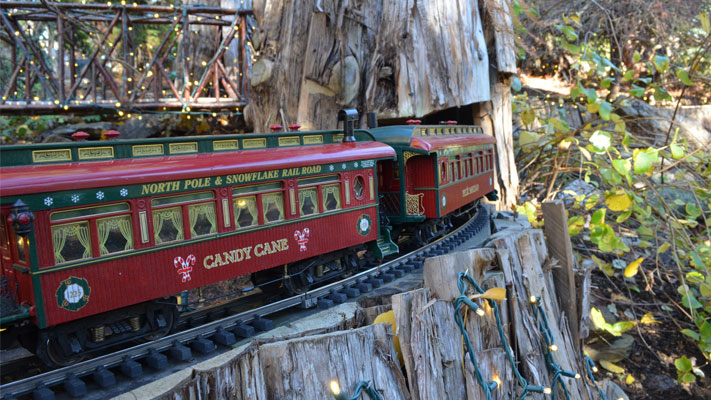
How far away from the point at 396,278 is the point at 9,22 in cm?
1035

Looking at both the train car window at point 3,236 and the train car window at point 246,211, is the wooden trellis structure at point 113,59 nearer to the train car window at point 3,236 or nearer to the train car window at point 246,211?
the train car window at point 246,211

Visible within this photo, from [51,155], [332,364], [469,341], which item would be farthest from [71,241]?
[469,341]

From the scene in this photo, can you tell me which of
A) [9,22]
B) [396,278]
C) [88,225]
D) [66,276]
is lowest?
[396,278]

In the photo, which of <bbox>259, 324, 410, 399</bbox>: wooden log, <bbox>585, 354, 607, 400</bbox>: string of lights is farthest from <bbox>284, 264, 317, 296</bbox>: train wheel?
<bbox>585, 354, 607, 400</bbox>: string of lights

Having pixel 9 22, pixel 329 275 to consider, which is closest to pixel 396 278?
pixel 329 275

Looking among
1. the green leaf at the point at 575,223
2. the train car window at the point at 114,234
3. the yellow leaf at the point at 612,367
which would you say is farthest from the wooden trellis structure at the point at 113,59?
the yellow leaf at the point at 612,367

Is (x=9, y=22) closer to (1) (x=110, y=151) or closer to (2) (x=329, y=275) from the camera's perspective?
(1) (x=110, y=151)

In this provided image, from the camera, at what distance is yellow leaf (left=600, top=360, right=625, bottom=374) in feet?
33.9

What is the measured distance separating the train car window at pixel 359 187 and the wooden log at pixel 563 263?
2.70 metres

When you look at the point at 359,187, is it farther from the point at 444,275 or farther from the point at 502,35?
the point at 502,35

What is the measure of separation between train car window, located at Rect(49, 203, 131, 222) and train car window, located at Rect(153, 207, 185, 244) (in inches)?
13.7

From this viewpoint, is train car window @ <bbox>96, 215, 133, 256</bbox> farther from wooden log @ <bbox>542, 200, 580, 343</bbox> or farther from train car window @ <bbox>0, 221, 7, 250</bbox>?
wooden log @ <bbox>542, 200, 580, 343</bbox>

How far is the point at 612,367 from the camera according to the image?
1040 cm

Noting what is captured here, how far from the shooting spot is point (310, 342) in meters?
4.05
